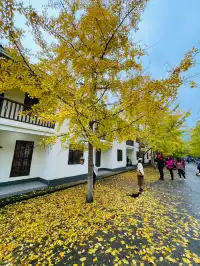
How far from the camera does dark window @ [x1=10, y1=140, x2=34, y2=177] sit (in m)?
8.41

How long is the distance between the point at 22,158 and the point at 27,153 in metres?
0.46

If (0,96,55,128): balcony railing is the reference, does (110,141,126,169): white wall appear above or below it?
below

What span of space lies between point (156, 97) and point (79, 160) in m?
8.60

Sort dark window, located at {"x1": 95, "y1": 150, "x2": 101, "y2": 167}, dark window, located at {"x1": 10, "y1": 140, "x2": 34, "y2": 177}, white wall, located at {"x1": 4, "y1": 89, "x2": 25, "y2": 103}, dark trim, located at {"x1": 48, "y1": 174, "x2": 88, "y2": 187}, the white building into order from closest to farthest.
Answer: the white building → white wall, located at {"x1": 4, "y1": 89, "x2": 25, "y2": 103} → dark window, located at {"x1": 10, "y1": 140, "x2": 34, "y2": 177} → dark trim, located at {"x1": 48, "y1": 174, "x2": 88, "y2": 187} → dark window, located at {"x1": 95, "y1": 150, "x2": 101, "y2": 167}

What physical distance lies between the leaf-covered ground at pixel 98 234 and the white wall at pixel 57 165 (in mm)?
3067

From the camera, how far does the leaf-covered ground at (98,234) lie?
298cm

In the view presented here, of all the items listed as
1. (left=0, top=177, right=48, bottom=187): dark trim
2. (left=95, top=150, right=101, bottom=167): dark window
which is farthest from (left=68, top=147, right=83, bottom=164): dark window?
(left=95, top=150, right=101, bottom=167): dark window

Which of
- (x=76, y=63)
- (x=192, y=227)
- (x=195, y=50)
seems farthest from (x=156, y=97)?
(x=192, y=227)

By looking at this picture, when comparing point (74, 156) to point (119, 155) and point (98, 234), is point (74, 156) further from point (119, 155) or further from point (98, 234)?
point (119, 155)

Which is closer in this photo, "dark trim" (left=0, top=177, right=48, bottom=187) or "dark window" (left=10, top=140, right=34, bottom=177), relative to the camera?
"dark trim" (left=0, top=177, right=48, bottom=187)

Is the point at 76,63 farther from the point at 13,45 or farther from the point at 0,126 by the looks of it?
the point at 0,126

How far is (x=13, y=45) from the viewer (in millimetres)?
3799

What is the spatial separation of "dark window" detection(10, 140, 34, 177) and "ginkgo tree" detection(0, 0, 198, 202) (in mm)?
4852

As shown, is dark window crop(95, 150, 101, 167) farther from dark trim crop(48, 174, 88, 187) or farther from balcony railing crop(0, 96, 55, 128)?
balcony railing crop(0, 96, 55, 128)
